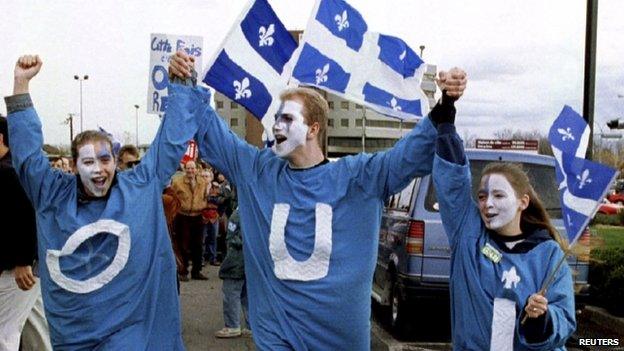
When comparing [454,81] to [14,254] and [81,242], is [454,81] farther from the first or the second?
[14,254]

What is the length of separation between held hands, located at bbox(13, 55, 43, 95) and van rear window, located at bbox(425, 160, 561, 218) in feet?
15.8

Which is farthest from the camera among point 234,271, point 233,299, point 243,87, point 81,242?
point 233,299

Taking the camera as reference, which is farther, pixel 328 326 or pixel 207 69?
pixel 207 69

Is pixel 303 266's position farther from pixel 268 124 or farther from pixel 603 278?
pixel 603 278

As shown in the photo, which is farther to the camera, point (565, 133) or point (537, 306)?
point (565, 133)

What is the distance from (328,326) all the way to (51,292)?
1.37m

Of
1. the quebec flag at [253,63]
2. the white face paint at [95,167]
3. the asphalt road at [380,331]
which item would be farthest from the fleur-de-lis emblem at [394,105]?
the asphalt road at [380,331]

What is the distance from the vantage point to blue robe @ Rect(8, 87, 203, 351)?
13.2ft

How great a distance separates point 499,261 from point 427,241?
4408mm

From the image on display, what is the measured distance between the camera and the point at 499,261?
3625mm

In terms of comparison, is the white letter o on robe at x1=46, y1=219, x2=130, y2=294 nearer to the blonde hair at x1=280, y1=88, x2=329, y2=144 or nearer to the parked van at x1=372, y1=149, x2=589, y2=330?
the blonde hair at x1=280, y1=88, x2=329, y2=144

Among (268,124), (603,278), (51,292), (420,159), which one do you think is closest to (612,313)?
(603,278)

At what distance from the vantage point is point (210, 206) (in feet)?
45.5

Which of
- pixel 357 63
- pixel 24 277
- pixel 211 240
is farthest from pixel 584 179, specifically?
pixel 211 240
